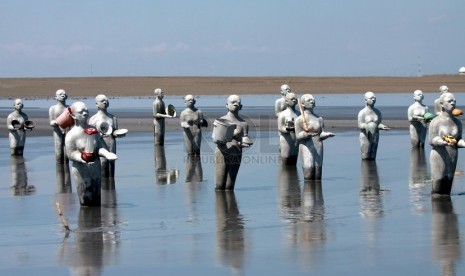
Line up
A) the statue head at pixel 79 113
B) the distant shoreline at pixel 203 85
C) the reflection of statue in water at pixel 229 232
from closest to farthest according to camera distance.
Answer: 1. the reflection of statue in water at pixel 229 232
2. the statue head at pixel 79 113
3. the distant shoreline at pixel 203 85

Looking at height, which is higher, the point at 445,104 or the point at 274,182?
the point at 445,104

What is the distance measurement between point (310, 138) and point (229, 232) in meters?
6.37

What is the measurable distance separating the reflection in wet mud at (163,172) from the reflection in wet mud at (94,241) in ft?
13.6

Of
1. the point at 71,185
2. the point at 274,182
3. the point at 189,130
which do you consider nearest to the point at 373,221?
the point at 274,182

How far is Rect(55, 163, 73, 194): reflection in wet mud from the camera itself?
22.6 metres

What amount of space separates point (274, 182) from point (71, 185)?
4338 millimetres

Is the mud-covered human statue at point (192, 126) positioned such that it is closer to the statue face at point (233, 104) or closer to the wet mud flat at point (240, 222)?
the wet mud flat at point (240, 222)

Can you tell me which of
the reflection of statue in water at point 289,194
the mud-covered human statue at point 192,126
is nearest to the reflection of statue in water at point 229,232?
the reflection of statue in water at point 289,194

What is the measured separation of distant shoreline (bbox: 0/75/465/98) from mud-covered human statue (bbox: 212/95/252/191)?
7552cm

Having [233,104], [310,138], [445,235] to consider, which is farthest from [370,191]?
[445,235]

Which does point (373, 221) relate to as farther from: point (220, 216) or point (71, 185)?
point (71, 185)

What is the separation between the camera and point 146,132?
4253 centimetres

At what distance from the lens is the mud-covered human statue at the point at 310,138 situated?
2217 centimetres

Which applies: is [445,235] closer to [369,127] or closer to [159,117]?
[369,127]
